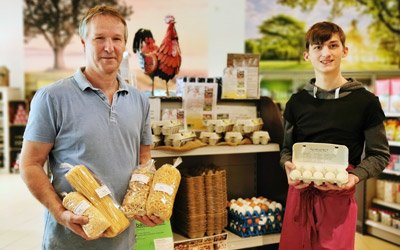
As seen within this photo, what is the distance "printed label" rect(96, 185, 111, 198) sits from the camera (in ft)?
5.01

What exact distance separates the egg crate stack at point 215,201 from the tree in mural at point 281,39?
7324mm

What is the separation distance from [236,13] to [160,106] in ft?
24.0

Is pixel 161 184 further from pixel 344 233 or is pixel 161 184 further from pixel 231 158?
pixel 231 158

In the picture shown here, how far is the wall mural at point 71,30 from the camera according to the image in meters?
9.55

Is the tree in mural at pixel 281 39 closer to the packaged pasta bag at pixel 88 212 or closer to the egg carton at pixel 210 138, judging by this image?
the egg carton at pixel 210 138

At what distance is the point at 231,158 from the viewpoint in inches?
123

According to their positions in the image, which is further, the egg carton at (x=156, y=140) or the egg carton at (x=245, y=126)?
the egg carton at (x=245, y=126)

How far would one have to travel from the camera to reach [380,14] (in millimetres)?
9672

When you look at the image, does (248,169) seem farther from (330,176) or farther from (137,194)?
(137,194)

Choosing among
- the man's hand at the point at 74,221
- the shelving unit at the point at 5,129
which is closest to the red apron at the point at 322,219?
the man's hand at the point at 74,221

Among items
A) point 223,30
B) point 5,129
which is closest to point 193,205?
point 223,30

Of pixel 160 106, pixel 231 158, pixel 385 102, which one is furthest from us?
pixel 385 102

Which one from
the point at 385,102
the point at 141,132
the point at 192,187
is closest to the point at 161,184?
the point at 141,132

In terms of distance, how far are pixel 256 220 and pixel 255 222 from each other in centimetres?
2
